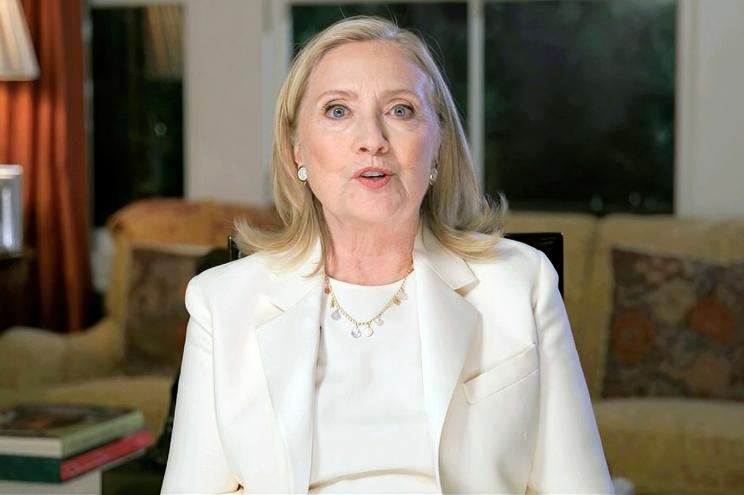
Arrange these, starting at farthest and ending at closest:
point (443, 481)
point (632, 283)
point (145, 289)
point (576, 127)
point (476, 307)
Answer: point (576, 127) → point (145, 289) → point (632, 283) → point (476, 307) → point (443, 481)

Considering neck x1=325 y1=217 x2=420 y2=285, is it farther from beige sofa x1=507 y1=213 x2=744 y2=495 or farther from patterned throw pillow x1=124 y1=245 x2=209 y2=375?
patterned throw pillow x1=124 y1=245 x2=209 y2=375

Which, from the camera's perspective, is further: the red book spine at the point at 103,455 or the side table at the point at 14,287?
the side table at the point at 14,287

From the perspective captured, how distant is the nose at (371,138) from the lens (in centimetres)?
150

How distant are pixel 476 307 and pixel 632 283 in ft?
7.17

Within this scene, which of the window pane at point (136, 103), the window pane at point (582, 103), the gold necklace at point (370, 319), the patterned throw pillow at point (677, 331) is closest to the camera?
the gold necklace at point (370, 319)

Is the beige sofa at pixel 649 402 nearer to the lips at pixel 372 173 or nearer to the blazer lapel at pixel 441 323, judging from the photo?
the blazer lapel at pixel 441 323

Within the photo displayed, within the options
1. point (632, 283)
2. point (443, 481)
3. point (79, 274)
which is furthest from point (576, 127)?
point (443, 481)

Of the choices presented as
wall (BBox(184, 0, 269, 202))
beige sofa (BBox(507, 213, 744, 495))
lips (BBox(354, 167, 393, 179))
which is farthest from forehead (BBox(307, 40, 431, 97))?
wall (BBox(184, 0, 269, 202))

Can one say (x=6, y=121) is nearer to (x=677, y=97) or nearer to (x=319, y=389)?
(x=677, y=97)

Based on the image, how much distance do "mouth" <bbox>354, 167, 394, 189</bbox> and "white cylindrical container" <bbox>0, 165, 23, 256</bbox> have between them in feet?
9.29

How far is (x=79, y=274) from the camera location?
450 centimetres

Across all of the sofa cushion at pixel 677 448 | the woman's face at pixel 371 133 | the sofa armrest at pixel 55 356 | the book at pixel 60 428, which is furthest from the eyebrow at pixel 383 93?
the sofa armrest at pixel 55 356

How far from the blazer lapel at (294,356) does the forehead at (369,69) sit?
0.27 meters

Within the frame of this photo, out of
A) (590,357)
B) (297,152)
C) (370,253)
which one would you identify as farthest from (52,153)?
(370,253)
